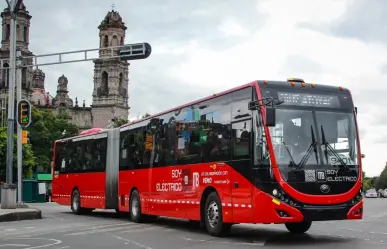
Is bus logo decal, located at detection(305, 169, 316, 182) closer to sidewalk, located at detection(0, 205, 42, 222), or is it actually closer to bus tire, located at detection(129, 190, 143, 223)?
bus tire, located at detection(129, 190, 143, 223)

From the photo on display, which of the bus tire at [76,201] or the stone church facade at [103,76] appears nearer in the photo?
the bus tire at [76,201]

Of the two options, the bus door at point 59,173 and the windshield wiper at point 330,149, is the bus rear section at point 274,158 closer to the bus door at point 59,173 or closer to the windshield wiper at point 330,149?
the windshield wiper at point 330,149

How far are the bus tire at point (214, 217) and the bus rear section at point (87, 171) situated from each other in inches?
296

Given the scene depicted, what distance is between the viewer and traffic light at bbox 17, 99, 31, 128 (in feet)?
74.7

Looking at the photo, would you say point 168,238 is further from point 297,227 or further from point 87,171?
point 87,171

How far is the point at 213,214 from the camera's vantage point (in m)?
14.4

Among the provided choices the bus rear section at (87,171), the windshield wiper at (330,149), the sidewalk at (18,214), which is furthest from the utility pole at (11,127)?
the windshield wiper at (330,149)

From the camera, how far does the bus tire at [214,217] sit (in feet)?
45.9

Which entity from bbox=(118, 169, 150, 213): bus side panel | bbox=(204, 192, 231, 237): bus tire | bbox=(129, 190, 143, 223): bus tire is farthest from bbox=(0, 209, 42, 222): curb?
bbox=(204, 192, 231, 237): bus tire

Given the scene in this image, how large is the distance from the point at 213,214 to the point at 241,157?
6.36ft

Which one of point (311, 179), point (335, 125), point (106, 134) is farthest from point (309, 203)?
point (106, 134)

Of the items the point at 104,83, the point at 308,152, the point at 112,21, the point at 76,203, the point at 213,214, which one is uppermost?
the point at 112,21

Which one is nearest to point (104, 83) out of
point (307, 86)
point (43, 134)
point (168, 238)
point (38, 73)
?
point (38, 73)

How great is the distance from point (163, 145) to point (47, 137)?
68461 mm
